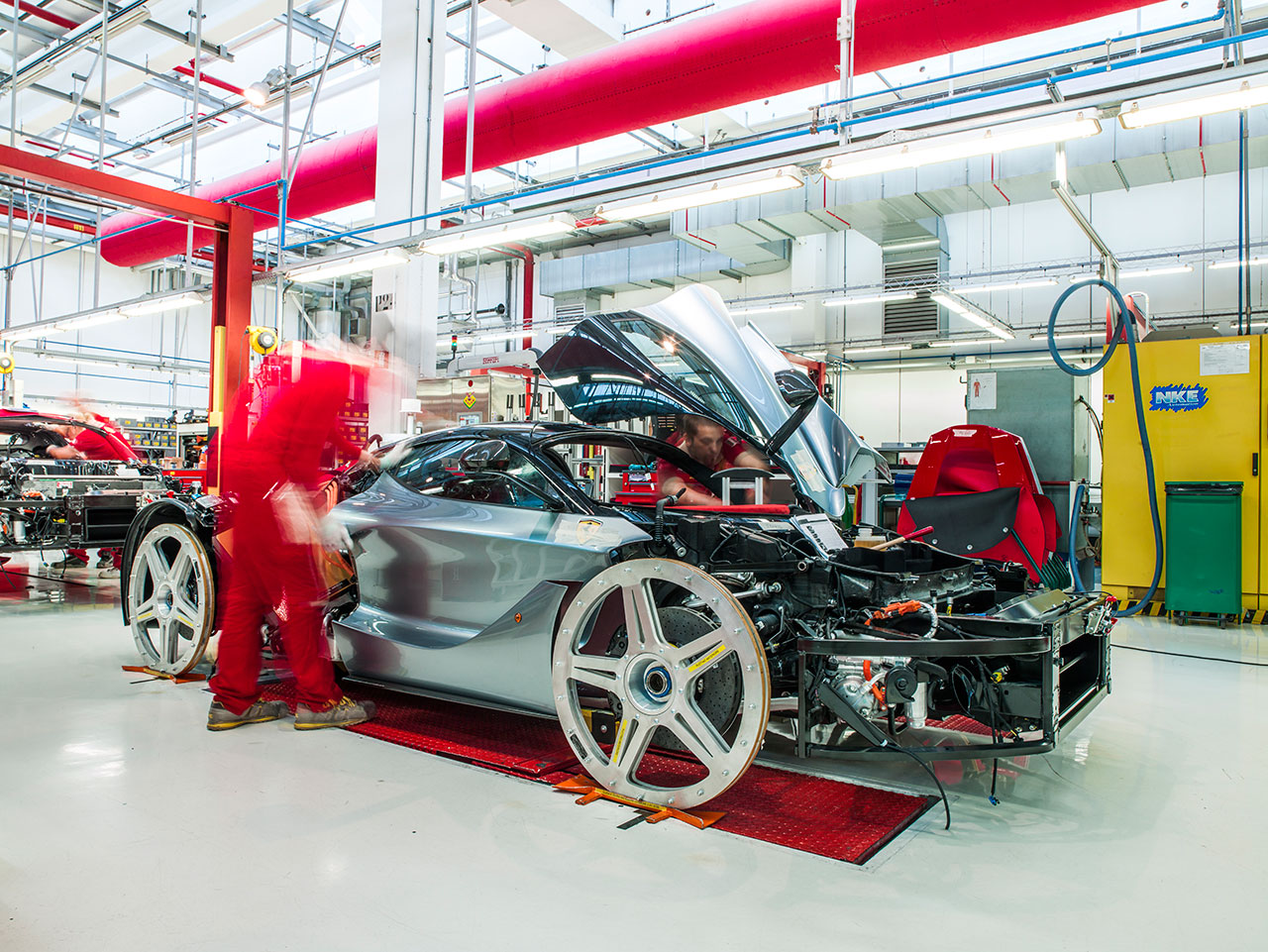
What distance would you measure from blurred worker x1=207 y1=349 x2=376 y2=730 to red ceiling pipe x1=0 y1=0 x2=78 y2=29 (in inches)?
300

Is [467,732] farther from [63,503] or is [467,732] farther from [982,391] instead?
[982,391]

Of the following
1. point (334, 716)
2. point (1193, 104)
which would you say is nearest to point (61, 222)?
point (334, 716)

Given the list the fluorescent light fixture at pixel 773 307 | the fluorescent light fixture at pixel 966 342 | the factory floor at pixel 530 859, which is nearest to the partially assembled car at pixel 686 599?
the factory floor at pixel 530 859

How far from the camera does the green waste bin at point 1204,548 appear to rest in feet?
22.0

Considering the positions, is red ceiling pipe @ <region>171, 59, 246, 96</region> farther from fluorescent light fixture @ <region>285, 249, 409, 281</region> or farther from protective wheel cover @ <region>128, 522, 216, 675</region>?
protective wheel cover @ <region>128, 522, 216, 675</region>

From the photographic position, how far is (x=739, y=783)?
3225 mm

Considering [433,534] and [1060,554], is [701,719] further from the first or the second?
[1060,554]

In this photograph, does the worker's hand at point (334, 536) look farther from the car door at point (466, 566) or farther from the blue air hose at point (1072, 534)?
the blue air hose at point (1072, 534)

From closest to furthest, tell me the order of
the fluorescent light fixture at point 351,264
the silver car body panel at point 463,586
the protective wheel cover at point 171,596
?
the silver car body panel at point 463,586 < the protective wheel cover at point 171,596 < the fluorescent light fixture at point 351,264

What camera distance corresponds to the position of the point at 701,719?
2824 mm

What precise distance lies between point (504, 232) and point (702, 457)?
2878 millimetres

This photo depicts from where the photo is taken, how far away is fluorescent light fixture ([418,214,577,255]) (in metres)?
6.11

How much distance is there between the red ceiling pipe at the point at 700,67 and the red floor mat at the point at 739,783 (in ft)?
17.2

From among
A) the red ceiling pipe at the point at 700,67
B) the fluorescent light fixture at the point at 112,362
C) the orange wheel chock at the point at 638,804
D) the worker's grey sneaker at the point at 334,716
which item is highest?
the red ceiling pipe at the point at 700,67
